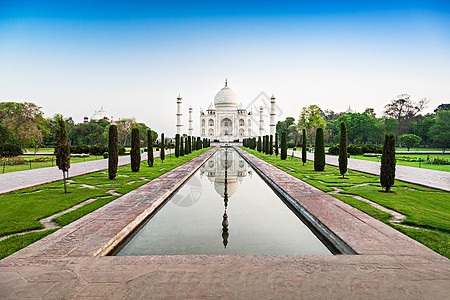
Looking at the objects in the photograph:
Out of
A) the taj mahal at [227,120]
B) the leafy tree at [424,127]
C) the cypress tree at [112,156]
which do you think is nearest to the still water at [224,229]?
the cypress tree at [112,156]

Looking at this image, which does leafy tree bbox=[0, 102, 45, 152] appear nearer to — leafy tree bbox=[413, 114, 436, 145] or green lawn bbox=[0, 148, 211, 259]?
green lawn bbox=[0, 148, 211, 259]

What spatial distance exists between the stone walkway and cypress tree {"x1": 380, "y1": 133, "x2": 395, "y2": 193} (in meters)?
3.41

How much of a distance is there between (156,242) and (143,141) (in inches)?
1556

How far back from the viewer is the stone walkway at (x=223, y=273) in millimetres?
2439

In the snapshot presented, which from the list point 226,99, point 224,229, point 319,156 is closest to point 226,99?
point 226,99

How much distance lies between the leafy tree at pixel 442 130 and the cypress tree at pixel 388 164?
26045mm

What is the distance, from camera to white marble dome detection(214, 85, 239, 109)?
61.2 meters

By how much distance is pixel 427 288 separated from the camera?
2.52 m

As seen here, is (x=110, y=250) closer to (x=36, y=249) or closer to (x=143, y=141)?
(x=36, y=249)

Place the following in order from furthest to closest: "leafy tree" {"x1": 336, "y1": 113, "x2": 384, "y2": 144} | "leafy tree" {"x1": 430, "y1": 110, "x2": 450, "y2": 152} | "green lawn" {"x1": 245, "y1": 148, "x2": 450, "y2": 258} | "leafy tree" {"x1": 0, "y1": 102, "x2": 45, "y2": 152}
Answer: "leafy tree" {"x1": 336, "y1": 113, "x2": 384, "y2": 144} < "leafy tree" {"x1": 430, "y1": 110, "x2": 450, "y2": 152} < "leafy tree" {"x1": 0, "y1": 102, "x2": 45, "y2": 152} < "green lawn" {"x1": 245, "y1": 148, "x2": 450, "y2": 258}

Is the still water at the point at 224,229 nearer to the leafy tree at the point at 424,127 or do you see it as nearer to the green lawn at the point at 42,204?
the green lawn at the point at 42,204

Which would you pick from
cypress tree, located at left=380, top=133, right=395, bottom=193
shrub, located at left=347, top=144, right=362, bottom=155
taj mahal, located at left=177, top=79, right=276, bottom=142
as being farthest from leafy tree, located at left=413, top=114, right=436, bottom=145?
cypress tree, located at left=380, top=133, right=395, bottom=193

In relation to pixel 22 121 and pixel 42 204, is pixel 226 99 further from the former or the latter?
pixel 42 204

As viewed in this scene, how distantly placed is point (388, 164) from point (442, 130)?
30478 mm
